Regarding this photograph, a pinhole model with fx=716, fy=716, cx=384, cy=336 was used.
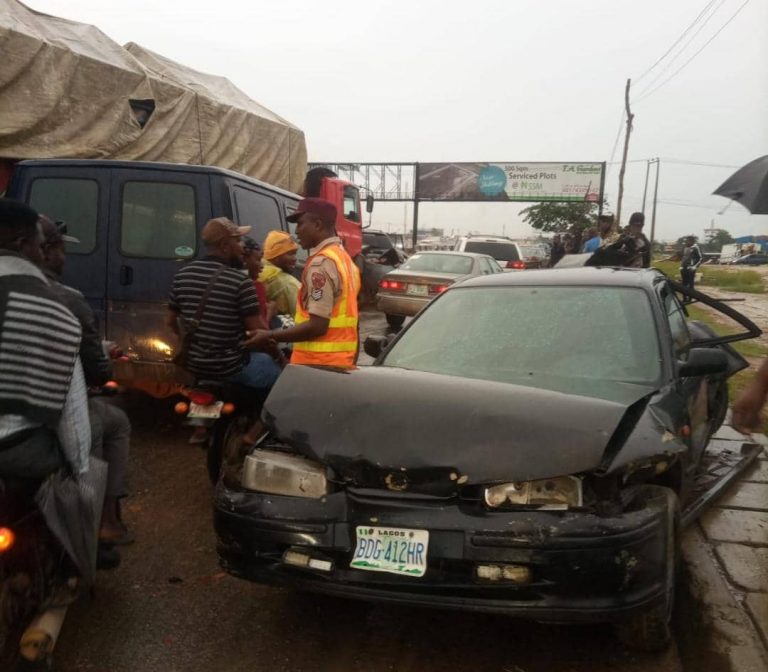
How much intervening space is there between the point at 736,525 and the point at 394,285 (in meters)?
8.81

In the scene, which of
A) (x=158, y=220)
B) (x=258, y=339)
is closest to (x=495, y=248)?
(x=158, y=220)

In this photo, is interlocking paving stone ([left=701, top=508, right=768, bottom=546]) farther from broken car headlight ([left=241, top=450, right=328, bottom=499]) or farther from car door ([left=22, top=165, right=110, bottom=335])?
car door ([left=22, top=165, right=110, bottom=335])

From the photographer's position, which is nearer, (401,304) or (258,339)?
(258,339)

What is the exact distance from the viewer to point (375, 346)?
4.38 metres

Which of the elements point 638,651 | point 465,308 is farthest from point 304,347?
point 638,651

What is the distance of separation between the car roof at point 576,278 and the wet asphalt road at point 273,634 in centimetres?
187

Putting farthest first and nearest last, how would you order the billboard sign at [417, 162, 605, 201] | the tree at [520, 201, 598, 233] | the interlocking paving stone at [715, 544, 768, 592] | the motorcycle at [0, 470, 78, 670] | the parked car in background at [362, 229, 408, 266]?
the tree at [520, 201, 598, 233], the billboard sign at [417, 162, 605, 201], the parked car in background at [362, 229, 408, 266], the interlocking paving stone at [715, 544, 768, 592], the motorcycle at [0, 470, 78, 670]

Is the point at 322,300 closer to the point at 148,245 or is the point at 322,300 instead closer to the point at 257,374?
the point at 257,374

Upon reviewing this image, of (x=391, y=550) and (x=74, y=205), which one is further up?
(x=74, y=205)

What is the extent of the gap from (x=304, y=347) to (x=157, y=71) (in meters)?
7.40

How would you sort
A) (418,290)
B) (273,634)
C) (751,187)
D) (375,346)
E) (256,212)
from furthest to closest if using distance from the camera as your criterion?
(418,290) → (256,212) → (375,346) → (751,187) → (273,634)

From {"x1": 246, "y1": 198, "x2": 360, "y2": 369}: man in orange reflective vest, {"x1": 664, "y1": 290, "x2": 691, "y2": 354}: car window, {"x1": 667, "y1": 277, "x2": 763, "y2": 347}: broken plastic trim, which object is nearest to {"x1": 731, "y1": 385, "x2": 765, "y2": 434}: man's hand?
{"x1": 664, "y1": 290, "x2": 691, "y2": 354}: car window

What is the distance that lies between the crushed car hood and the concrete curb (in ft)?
3.11

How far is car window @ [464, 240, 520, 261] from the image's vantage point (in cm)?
1777
